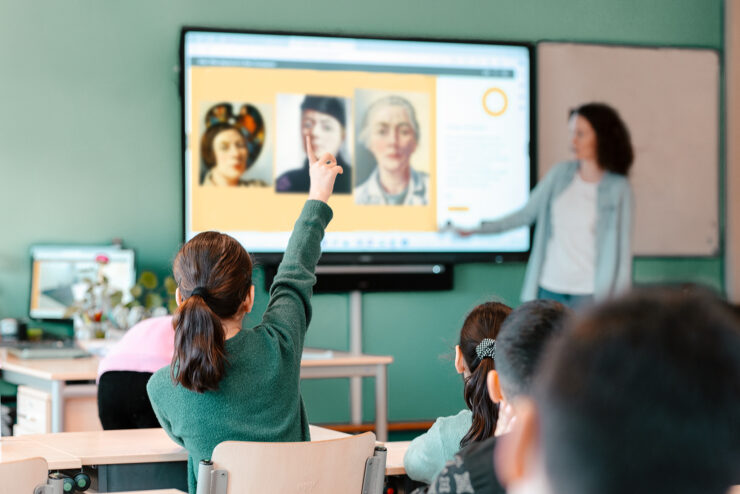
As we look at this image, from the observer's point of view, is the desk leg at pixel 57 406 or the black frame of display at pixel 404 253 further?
the black frame of display at pixel 404 253

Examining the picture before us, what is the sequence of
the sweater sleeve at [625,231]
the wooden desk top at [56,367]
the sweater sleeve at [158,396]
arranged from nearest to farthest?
1. the sweater sleeve at [158,396]
2. the wooden desk top at [56,367]
3. the sweater sleeve at [625,231]

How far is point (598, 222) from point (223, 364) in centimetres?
322

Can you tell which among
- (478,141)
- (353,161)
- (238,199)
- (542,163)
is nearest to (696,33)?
(542,163)

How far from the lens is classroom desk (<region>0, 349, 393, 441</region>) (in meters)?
3.34

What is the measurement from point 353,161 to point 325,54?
55cm

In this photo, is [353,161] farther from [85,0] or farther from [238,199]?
[85,0]

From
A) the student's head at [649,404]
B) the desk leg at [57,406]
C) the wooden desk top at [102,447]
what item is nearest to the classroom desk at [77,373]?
the desk leg at [57,406]

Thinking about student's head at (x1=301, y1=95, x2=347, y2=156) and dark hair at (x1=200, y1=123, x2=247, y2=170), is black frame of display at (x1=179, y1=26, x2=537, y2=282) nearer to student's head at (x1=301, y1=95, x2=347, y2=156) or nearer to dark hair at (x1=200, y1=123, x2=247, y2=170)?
dark hair at (x1=200, y1=123, x2=247, y2=170)

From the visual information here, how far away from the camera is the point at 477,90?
466cm

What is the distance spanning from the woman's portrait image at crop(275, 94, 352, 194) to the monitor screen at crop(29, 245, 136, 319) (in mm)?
851

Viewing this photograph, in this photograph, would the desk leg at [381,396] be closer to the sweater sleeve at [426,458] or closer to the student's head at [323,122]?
the student's head at [323,122]

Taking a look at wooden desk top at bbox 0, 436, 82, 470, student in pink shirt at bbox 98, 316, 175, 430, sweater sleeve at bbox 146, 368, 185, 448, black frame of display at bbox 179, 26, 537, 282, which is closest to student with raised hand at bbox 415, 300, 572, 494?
sweater sleeve at bbox 146, 368, 185, 448

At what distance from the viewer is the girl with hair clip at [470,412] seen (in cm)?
181

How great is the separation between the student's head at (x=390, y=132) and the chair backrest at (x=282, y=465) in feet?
9.84
